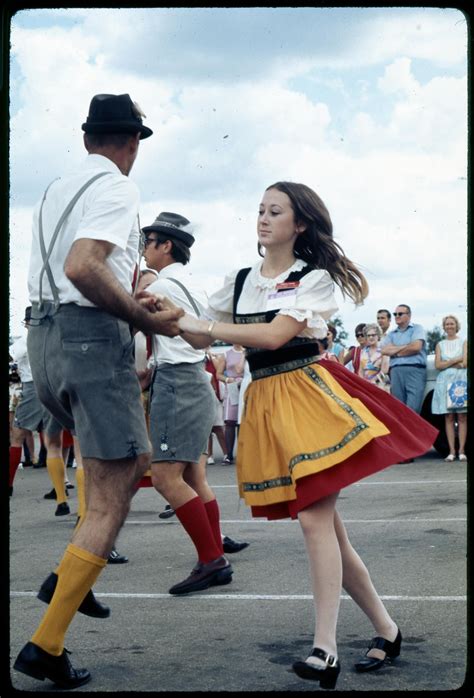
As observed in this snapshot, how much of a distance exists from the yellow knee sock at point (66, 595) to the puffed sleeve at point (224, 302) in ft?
3.57

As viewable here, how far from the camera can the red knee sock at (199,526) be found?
5766 millimetres

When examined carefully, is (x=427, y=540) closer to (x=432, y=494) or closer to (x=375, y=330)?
(x=432, y=494)

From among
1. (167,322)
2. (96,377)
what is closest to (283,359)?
(167,322)

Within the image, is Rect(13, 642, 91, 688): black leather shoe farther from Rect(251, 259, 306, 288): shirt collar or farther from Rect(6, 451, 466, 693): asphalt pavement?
Rect(251, 259, 306, 288): shirt collar

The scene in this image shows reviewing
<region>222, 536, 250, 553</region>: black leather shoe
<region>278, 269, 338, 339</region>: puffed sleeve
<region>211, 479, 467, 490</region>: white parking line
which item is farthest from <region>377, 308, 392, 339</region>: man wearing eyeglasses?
<region>278, 269, 338, 339</region>: puffed sleeve

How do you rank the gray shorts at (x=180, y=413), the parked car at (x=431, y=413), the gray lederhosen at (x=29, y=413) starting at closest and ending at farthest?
the gray shorts at (x=180, y=413) → the gray lederhosen at (x=29, y=413) → the parked car at (x=431, y=413)

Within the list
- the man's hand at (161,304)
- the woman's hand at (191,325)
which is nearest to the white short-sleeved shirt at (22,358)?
the man's hand at (161,304)

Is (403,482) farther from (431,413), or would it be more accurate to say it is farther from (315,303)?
(315,303)

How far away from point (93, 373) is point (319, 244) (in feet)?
3.36

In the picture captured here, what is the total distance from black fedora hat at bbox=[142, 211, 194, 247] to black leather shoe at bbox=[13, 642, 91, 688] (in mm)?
3018

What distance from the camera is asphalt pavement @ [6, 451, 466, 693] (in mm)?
3916

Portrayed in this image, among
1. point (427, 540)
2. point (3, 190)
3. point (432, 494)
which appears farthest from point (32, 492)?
point (3, 190)

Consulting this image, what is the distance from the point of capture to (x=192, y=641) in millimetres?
4465

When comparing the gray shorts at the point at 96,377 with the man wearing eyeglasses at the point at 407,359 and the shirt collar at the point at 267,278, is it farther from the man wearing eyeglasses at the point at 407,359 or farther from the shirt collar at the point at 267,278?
the man wearing eyeglasses at the point at 407,359
